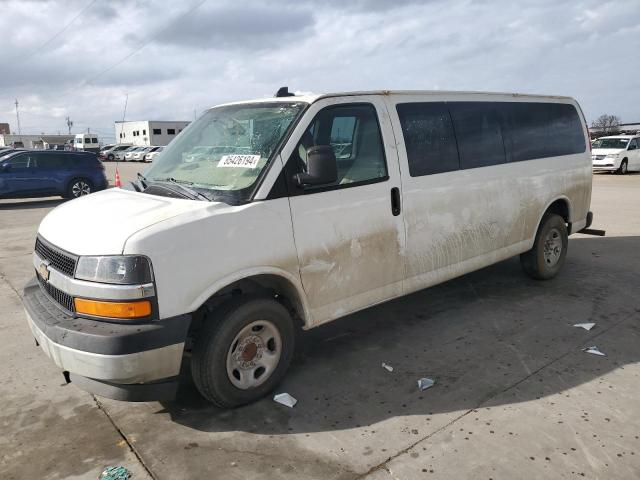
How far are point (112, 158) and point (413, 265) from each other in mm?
53572

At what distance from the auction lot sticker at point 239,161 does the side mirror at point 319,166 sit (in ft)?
1.15

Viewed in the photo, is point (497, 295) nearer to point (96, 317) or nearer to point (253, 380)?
point (253, 380)

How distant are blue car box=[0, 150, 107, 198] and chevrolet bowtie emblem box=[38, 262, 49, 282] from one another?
13.8 metres

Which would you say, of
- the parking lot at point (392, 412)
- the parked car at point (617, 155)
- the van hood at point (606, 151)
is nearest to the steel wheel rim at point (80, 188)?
the parking lot at point (392, 412)

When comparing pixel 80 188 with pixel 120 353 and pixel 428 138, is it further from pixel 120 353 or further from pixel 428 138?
pixel 120 353

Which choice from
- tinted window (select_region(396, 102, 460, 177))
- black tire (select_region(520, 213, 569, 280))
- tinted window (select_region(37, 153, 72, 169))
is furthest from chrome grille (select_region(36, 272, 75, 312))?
tinted window (select_region(37, 153, 72, 169))

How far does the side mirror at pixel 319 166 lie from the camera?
340 centimetres

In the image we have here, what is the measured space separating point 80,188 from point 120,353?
50.5 ft

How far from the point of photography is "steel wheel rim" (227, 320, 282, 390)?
3.38 metres

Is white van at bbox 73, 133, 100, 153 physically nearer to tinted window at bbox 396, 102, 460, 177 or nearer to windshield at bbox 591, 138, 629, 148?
windshield at bbox 591, 138, 629, 148

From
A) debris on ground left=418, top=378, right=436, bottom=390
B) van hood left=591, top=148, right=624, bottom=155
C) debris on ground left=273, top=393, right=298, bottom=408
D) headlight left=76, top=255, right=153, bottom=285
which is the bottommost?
debris on ground left=418, top=378, right=436, bottom=390

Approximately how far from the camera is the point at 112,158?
52.3 m

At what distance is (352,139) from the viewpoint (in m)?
3.99

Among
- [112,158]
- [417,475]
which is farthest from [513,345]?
[112,158]
